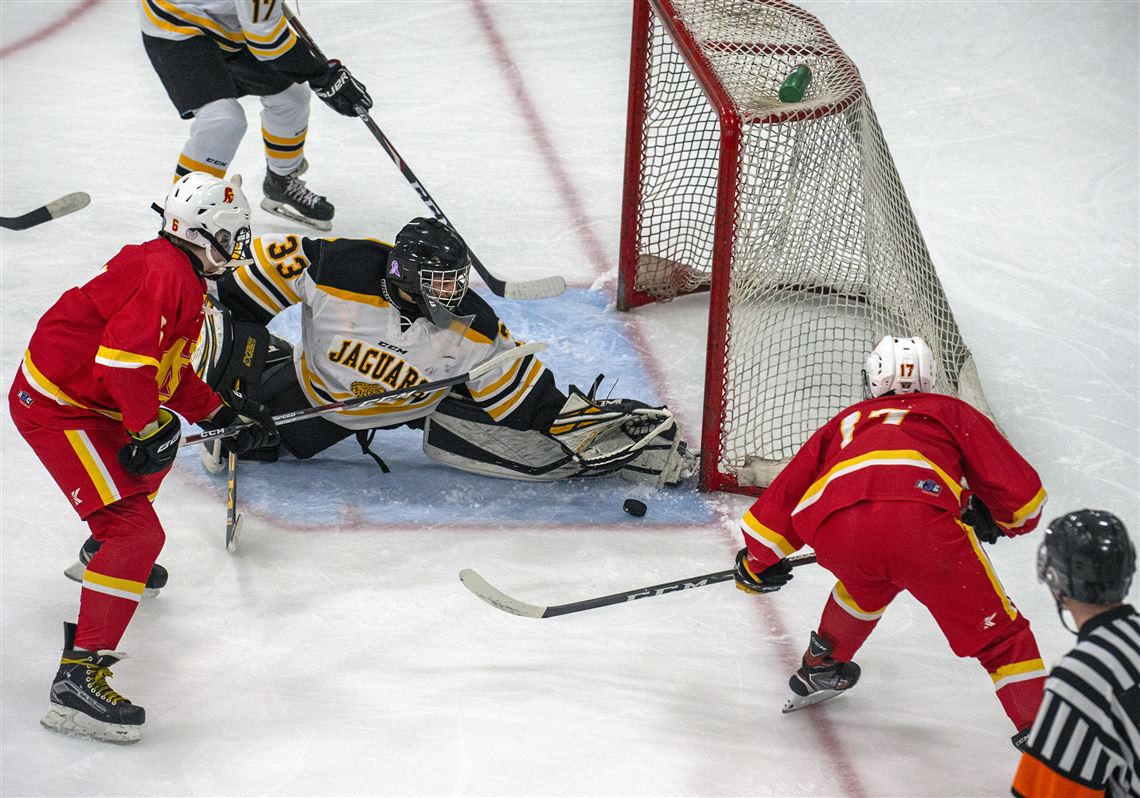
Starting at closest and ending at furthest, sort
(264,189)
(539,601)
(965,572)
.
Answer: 1. (965,572)
2. (539,601)
3. (264,189)

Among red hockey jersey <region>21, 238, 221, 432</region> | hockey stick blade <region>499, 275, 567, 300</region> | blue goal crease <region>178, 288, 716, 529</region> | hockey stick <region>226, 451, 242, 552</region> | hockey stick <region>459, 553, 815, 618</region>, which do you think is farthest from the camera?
hockey stick blade <region>499, 275, 567, 300</region>

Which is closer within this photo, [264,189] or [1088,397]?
[1088,397]

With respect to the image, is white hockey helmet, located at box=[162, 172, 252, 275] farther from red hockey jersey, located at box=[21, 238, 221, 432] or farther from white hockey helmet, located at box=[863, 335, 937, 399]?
white hockey helmet, located at box=[863, 335, 937, 399]

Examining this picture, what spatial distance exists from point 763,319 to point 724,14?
87cm

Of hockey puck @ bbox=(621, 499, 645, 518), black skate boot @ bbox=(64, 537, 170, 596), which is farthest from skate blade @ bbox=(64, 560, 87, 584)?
hockey puck @ bbox=(621, 499, 645, 518)

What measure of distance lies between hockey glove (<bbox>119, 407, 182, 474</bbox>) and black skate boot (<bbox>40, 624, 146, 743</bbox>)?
0.34 metres

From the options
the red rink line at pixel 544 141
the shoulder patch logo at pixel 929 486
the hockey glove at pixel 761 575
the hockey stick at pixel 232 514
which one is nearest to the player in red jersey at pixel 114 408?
the hockey stick at pixel 232 514

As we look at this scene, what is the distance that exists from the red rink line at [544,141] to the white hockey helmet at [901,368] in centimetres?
205

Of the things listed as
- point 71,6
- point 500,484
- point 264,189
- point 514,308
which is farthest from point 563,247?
point 71,6

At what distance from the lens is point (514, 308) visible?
4.32 metres

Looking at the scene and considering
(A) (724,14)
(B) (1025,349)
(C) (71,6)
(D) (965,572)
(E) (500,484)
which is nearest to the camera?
(D) (965,572)

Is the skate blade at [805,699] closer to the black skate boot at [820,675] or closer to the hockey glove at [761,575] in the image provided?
the black skate boot at [820,675]

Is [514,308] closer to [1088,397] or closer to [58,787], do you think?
[1088,397]

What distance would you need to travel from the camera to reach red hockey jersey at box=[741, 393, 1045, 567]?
2.41 metres
